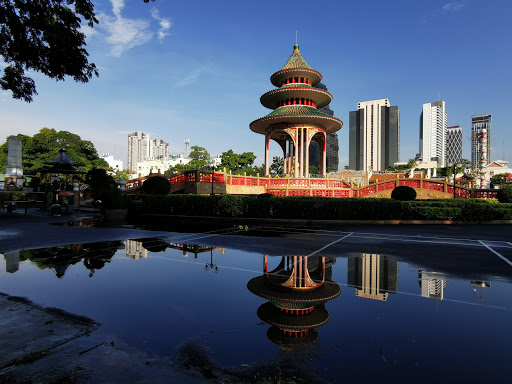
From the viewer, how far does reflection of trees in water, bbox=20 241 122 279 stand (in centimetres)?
576

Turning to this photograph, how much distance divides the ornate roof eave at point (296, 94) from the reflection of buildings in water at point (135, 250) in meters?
25.9

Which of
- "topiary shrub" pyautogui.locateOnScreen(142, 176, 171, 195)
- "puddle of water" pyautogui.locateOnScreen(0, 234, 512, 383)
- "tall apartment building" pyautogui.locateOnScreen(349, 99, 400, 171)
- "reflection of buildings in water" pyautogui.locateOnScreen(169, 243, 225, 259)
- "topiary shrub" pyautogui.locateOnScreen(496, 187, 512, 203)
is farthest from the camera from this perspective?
"tall apartment building" pyautogui.locateOnScreen(349, 99, 400, 171)

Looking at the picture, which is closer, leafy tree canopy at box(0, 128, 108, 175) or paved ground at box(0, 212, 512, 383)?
paved ground at box(0, 212, 512, 383)

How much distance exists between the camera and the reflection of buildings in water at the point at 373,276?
461 centimetres

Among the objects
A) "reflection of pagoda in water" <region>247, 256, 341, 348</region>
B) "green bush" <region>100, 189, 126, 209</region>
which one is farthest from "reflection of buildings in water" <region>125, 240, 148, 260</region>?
"green bush" <region>100, 189, 126, 209</region>

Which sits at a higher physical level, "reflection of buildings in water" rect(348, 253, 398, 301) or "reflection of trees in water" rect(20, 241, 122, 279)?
"reflection of trees in water" rect(20, 241, 122, 279)

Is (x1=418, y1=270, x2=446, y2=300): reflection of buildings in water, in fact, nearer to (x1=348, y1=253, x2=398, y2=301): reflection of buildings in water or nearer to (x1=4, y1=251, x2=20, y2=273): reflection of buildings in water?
(x1=348, y1=253, x2=398, y2=301): reflection of buildings in water

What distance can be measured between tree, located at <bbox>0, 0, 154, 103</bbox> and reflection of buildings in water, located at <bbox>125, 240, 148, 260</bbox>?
15.7 ft

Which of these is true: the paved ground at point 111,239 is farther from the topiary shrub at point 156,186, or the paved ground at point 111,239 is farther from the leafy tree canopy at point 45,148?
the leafy tree canopy at point 45,148

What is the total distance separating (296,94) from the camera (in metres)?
31.9

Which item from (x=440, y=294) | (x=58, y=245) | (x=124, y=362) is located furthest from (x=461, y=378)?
(x=58, y=245)

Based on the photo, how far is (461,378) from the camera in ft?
7.83

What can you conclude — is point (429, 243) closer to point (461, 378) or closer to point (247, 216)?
point (461, 378)

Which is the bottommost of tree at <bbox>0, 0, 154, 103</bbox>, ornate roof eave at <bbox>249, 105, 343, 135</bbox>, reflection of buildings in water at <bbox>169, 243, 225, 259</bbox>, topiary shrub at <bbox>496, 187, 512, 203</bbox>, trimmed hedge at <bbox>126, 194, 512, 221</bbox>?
reflection of buildings in water at <bbox>169, 243, 225, 259</bbox>
